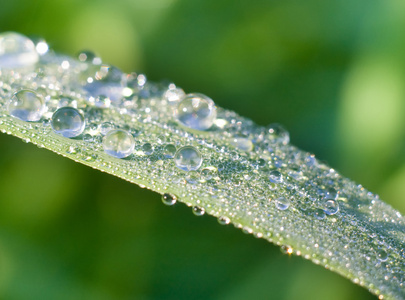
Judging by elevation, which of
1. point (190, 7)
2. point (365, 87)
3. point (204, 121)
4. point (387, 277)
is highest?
point (190, 7)

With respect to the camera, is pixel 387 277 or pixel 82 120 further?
pixel 82 120

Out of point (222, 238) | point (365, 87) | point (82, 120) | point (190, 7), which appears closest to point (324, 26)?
point (365, 87)

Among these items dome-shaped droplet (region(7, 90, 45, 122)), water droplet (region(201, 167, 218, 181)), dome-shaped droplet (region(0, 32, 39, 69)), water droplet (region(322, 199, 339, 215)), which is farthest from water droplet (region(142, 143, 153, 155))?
dome-shaped droplet (region(0, 32, 39, 69))

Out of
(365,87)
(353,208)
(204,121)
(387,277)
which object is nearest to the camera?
(387,277)

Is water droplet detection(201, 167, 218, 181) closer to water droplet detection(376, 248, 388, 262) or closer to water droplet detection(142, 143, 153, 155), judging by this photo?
water droplet detection(142, 143, 153, 155)

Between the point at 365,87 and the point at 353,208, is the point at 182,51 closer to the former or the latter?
the point at 365,87

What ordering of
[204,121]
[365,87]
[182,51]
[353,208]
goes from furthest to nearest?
[182,51], [365,87], [204,121], [353,208]

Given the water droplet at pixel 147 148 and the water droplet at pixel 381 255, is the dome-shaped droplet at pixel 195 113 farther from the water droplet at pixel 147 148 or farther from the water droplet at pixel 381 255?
the water droplet at pixel 381 255
